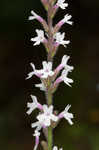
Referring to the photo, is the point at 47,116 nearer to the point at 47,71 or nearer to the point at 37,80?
the point at 47,71

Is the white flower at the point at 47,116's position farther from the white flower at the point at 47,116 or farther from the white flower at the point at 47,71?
the white flower at the point at 47,71

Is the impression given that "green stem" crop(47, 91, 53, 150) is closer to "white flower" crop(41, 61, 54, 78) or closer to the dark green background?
"white flower" crop(41, 61, 54, 78)

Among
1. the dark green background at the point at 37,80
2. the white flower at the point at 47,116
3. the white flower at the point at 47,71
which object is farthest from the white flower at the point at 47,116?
the dark green background at the point at 37,80

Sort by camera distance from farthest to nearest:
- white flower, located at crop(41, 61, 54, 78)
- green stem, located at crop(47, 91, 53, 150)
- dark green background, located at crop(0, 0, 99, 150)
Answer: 1. dark green background, located at crop(0, 0, 99, 150)
2. green stem, located at crop(47, 91, 53, 150)
3. white flower, located at crop(41, 61, 54, 78)

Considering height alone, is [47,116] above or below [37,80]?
below

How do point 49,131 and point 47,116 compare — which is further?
point 49,131

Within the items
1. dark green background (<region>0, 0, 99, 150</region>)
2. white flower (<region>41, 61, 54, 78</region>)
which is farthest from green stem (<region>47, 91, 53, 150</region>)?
dark green background (<region>0, 0, 99, 150</region>)

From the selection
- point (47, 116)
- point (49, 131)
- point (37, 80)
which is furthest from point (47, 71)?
point (37, 80)
